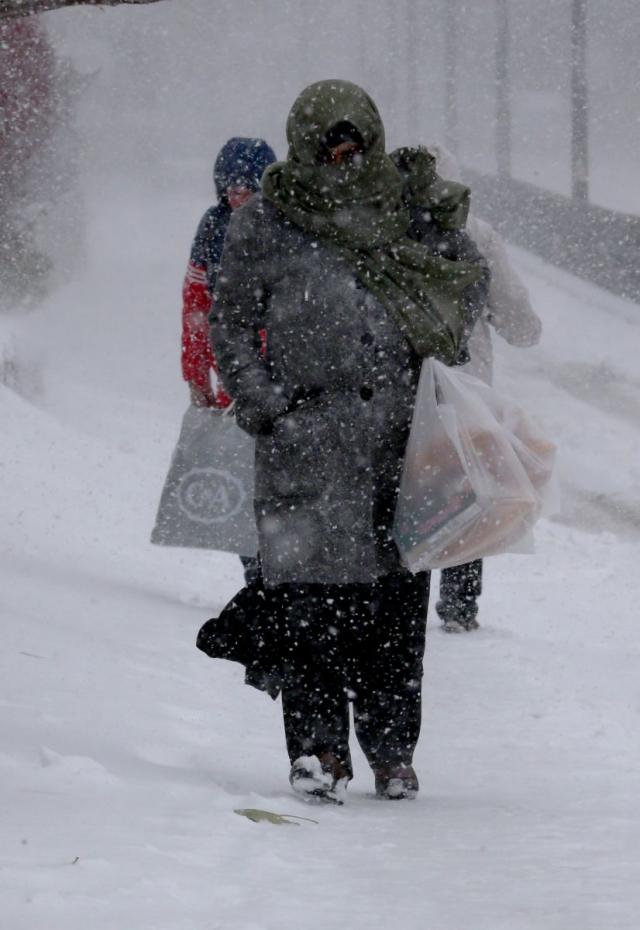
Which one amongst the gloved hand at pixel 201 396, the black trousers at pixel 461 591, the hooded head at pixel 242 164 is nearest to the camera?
the hooded head at pixel 242 164

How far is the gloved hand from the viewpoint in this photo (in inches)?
230

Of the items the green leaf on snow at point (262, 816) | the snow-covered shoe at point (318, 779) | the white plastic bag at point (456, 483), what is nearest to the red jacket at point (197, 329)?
the white plastic bag at point (456, 483)

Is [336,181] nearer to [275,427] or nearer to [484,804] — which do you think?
[275,427]

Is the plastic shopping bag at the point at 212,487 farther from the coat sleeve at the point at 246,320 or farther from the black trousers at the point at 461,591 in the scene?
the coat sleeve at the point at 246,320

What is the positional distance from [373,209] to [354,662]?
3.50 feet

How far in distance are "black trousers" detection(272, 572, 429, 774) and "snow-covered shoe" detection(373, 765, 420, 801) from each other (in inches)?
0.7

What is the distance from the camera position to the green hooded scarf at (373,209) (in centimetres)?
367

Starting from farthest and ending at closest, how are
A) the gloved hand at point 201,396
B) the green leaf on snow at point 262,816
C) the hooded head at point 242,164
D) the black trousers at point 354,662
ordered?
1. the gloved hand at point 201,396
2. the hooded head at point 242,164
3. the black trousers at point 354,662
4. the green leaf on snow at point 262,816

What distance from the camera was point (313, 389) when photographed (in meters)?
3.78

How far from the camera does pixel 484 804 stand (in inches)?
150

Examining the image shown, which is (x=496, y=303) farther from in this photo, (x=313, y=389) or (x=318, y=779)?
(x=318, y=779)

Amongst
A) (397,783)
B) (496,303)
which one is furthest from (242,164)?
(397,783)

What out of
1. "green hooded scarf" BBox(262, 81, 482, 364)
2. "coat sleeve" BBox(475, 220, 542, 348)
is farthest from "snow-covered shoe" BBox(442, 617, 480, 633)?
"green hooded scarf" BBox(262, 81, 482, 364)

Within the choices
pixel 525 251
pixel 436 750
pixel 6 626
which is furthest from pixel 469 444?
pixel 525 251
